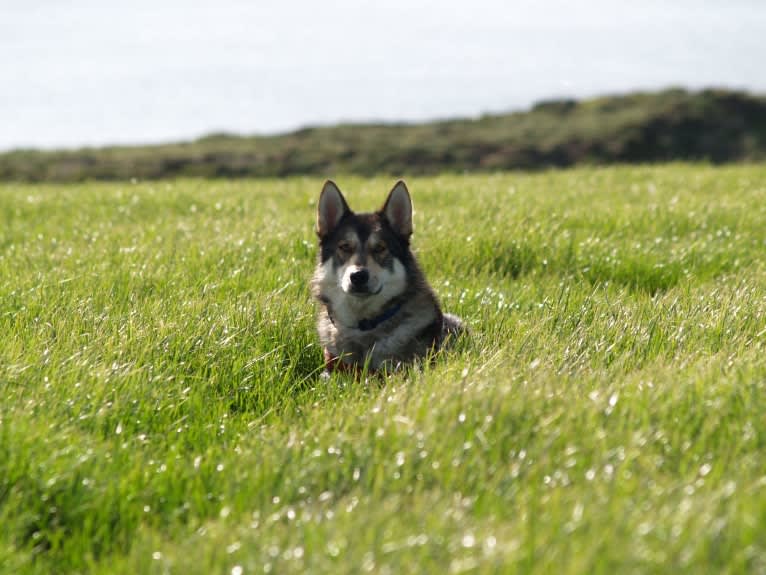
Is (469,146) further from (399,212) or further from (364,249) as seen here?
(364,249)

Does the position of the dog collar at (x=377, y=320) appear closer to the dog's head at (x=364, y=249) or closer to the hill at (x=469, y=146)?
the dog's head at (x=364, y=249)

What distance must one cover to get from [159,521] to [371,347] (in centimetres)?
285

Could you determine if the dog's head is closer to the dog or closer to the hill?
the dog

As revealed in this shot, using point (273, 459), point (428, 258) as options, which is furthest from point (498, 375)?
point (428, 258)

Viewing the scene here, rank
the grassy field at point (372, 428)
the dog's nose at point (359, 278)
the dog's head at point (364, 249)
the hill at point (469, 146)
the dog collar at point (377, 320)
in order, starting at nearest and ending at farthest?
the grassy field at point (372, 428), the dog's nose at point (359, 278), the dog's head at point (364, 249), the dog collar at point (377, 320), the hill at point (469, 146)

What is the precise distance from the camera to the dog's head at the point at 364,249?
6867mm

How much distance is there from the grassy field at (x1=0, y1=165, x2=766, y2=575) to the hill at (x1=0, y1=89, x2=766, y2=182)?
31.9m

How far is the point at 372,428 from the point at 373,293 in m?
2.24

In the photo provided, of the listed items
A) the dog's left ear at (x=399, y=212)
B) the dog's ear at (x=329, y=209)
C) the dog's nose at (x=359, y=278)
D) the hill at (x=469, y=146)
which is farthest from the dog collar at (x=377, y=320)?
the hill at (x=469, y=146)

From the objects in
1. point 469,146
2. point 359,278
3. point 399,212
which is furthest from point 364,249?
point 469,146

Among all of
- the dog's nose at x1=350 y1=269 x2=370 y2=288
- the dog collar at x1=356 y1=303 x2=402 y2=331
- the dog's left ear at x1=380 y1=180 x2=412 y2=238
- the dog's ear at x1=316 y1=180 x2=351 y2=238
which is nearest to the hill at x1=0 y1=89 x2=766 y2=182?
the dog's ear at x1=316 y1=180 x2=351 y2=238

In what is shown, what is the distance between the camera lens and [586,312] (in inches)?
288

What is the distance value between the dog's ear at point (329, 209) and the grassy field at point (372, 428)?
79 cm

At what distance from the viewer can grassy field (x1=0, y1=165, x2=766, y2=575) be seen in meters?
3.62
